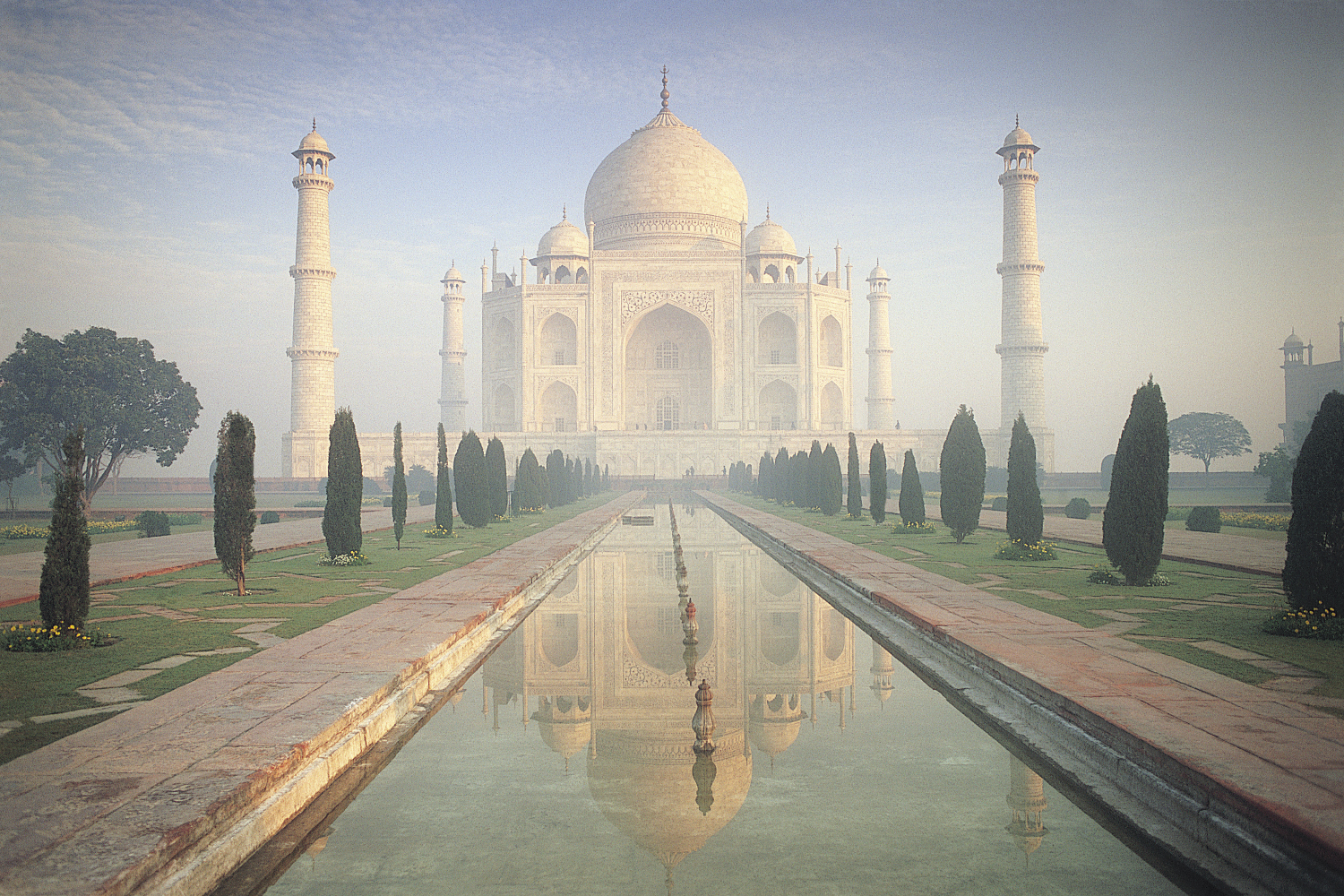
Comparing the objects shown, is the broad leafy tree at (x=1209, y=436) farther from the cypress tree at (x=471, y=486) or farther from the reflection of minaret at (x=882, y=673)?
the reflection of minaret at (x=882, y=673)

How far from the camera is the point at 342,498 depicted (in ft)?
31.1

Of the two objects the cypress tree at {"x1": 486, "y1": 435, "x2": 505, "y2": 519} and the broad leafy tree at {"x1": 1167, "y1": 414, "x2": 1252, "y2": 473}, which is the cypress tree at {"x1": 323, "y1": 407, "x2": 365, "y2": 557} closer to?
the cypress tree at {"x1": 486, "y1": 435, "x2": 505, "y2": 519}

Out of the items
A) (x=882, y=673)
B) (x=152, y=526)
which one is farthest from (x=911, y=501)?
(x=152, y=526)

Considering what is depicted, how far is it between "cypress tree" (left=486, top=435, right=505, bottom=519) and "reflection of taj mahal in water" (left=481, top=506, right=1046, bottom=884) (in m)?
7.53

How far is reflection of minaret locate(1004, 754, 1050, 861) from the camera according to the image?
277cm

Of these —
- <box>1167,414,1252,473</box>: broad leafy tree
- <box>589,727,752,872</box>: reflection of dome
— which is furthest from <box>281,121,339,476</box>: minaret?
<box>1167,414,1252,473</box>: broad leafy tree

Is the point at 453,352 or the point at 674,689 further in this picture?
the point at 453,352

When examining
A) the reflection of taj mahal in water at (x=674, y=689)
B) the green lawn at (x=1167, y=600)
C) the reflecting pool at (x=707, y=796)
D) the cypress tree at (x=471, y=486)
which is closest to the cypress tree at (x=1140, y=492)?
the green lawn at (x=1167, y=600)

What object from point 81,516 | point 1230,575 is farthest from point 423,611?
point 1230,575

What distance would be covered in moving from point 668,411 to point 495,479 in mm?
24134

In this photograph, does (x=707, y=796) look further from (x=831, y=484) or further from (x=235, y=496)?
(x=831, y=484)

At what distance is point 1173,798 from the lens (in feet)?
9.37

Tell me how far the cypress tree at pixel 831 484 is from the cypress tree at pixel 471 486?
6.55m

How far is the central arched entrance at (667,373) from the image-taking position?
3988cm
